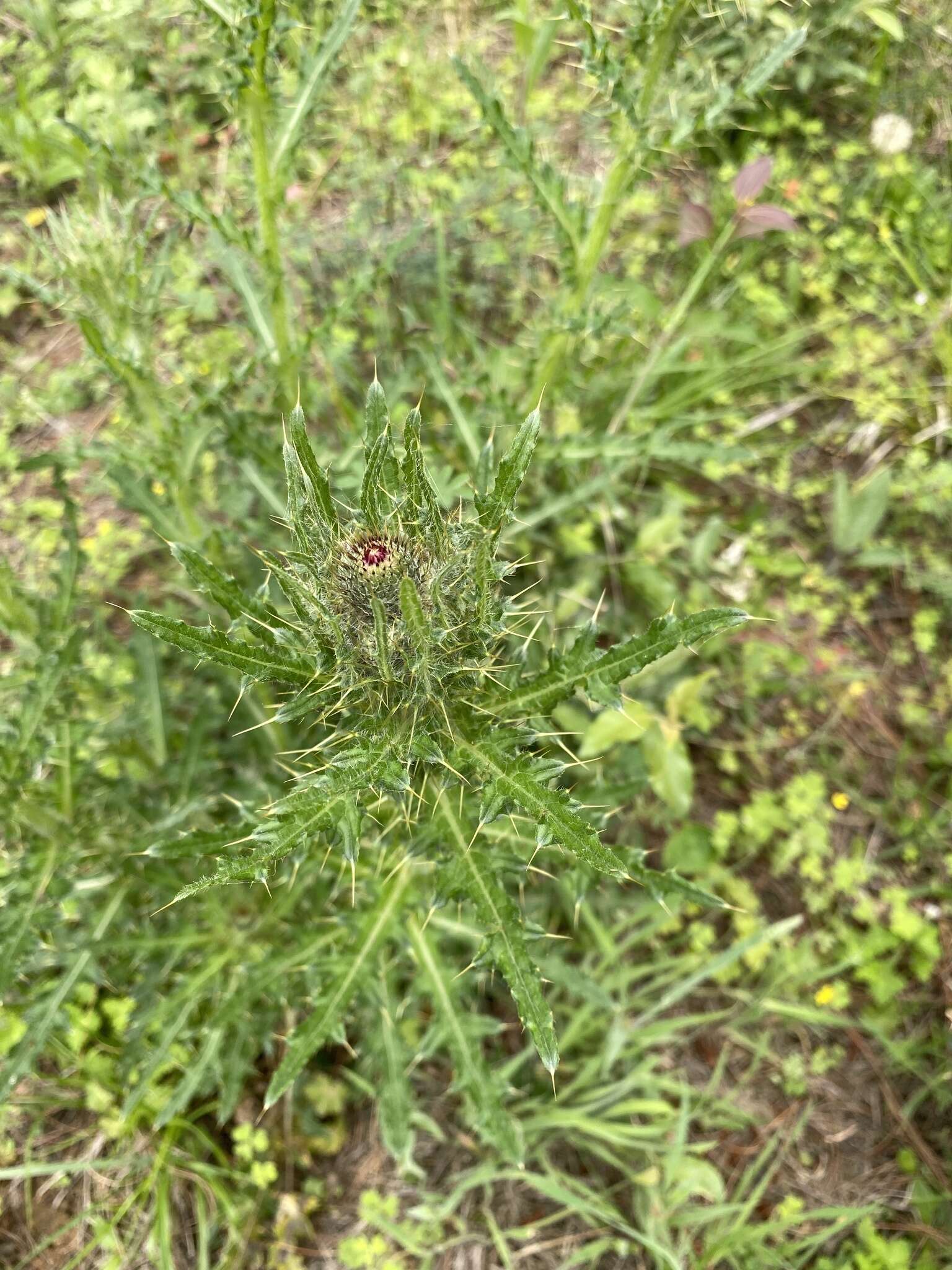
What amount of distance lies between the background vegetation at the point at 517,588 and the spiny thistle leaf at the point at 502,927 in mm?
329

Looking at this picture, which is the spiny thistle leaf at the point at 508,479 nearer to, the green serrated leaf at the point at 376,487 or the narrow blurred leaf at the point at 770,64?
the green serrated leaf at the point at 376,487

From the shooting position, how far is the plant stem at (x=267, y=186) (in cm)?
204

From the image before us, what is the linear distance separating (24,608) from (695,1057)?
2.75m

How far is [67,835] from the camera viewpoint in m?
2.28

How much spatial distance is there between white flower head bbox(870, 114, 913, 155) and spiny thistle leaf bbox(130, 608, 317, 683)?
3936 mm

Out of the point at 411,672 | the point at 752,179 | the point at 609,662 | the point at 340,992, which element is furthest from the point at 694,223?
the point at 340,992

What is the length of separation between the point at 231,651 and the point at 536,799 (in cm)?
65

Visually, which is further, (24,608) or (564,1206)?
(564,1206)

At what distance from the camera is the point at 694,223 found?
9.40 feet

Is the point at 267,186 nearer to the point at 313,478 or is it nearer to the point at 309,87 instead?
the point at 309,87

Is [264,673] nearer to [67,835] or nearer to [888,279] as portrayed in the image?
[67,835]

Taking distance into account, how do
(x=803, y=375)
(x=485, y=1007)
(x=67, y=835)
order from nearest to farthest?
(x=67, y=835) → (x=485, y=1007) → (x=803, y=375)

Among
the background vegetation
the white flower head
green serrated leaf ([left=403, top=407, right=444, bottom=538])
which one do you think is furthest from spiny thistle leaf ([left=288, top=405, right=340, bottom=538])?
the white flower head

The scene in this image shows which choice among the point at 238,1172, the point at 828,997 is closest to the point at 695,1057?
the point at 828,997
